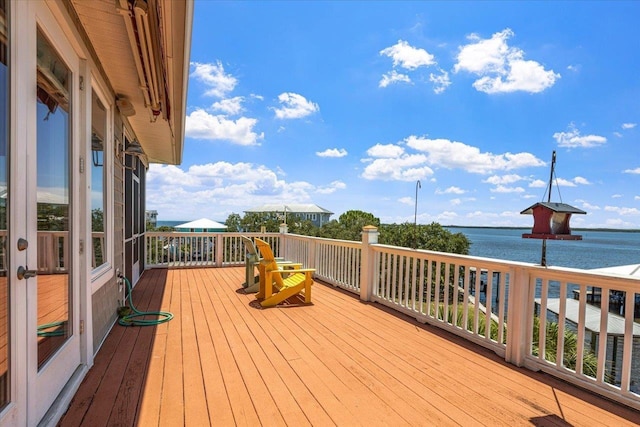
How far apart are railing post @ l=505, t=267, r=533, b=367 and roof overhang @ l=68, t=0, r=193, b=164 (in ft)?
10.1

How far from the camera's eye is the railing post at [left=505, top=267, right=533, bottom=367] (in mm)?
2719

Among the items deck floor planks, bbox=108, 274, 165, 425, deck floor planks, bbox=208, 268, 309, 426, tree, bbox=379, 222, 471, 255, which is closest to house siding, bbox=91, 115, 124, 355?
deck floor planks, bbox=108, 274, 165, 425

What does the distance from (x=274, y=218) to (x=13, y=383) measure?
26431 millimetres

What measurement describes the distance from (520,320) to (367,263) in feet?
7.29

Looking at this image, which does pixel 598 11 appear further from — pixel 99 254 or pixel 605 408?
pixel 99 254

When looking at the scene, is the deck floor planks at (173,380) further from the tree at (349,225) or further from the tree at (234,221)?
the tree at (234,221)

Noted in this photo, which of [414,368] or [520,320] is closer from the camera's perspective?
[414,368]

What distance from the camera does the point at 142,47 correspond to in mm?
2258

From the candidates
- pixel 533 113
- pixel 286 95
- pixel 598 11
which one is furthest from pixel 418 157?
pixel 598 11

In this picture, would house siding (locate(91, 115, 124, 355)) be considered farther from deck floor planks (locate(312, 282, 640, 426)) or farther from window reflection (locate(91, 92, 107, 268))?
deck floor planks (locate(312, 282, 640, 426))

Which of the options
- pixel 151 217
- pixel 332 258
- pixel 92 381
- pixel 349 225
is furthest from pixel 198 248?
pixel 349 225

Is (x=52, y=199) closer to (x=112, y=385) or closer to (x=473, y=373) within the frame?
(x=112, y=385)

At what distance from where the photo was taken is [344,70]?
11602 millimetres

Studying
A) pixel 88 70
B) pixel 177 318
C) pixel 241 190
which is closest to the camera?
pixel 88 70
